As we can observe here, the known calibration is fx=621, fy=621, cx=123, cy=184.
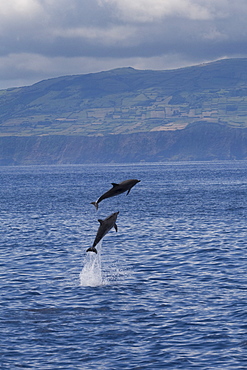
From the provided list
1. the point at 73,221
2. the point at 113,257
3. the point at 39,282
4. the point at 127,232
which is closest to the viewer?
the point at 39,282

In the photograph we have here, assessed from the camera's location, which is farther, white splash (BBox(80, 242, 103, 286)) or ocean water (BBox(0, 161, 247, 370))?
white splash (BBox(80, 242, 103, 286))

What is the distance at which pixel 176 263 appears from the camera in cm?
4062

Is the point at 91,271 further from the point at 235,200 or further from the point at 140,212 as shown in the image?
the point at 235,200

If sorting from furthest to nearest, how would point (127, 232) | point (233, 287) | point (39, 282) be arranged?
point (127, 232) < point (39, 282) < point (233, 287)

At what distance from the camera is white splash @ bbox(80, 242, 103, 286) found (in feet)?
116

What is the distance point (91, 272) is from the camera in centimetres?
3797

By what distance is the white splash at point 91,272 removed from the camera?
116 feet

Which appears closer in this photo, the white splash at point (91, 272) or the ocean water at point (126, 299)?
the ocean water at point (126, 299)

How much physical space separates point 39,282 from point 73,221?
35320mm

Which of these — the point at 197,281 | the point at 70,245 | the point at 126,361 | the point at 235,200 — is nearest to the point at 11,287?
the point at 197,281

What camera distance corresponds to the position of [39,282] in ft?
116

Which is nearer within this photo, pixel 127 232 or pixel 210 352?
pixel 210 352

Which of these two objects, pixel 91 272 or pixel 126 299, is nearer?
pixel 126 299

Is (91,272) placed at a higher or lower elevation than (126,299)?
lower
